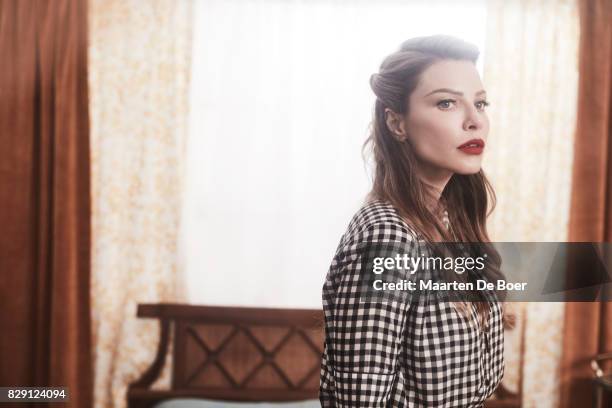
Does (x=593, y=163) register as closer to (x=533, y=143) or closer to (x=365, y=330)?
(x=533, y=143)

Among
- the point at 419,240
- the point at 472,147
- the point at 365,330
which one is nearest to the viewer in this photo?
the point at 365,330

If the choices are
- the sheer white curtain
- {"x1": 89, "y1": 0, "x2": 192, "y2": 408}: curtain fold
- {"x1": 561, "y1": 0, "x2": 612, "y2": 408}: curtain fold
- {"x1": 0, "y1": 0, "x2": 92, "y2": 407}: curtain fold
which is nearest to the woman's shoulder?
the sheer white curtain

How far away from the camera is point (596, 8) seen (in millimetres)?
1280

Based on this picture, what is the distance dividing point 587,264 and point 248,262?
88 centimetres

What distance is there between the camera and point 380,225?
720 millimetres

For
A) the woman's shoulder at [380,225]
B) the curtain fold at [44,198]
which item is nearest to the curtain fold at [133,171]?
the curtain fold at [44,198]

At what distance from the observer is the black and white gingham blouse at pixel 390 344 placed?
0.67 metres

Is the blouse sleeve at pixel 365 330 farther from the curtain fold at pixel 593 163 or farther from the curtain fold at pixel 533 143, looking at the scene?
the curtain fold at pixel 593 163

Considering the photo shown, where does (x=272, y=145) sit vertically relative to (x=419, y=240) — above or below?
above

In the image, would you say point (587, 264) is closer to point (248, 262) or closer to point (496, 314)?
point (496, 314)

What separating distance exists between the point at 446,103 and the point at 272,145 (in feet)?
2.33

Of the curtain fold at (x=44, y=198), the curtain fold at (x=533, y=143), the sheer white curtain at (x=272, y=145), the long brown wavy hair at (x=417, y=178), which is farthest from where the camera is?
the curtain fold at (x=44, y=198)

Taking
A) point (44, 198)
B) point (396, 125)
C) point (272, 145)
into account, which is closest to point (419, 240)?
point (396, 125)

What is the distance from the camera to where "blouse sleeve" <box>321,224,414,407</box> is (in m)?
0.67
